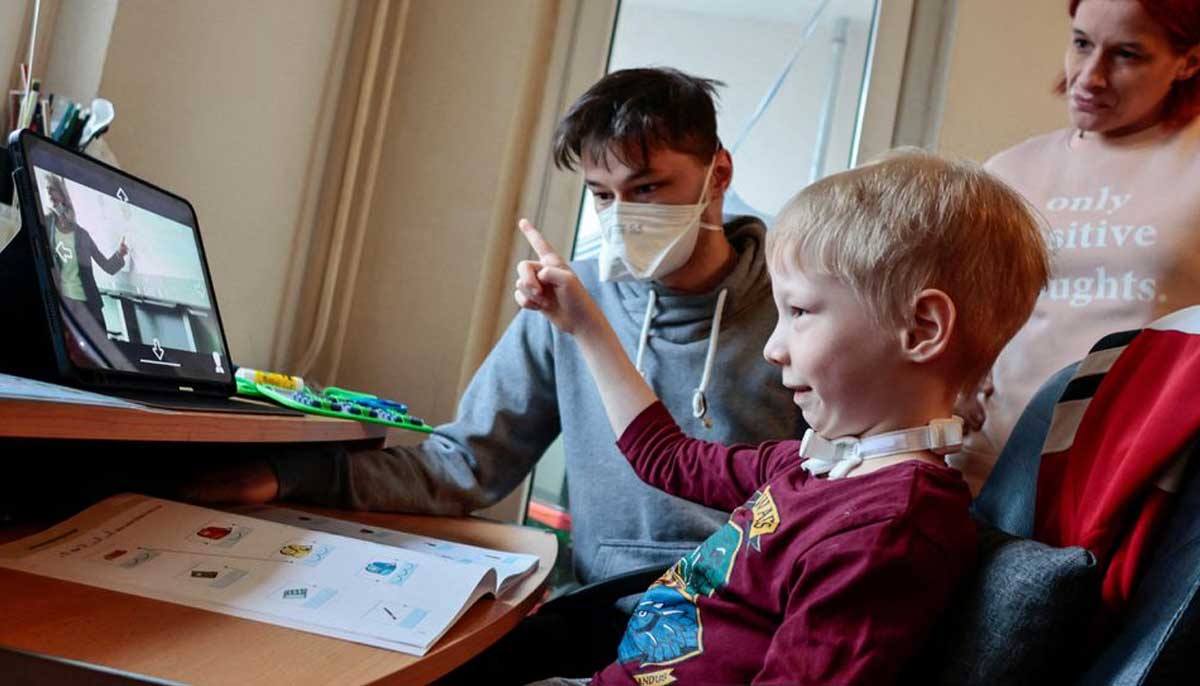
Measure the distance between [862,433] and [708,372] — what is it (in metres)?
0.51

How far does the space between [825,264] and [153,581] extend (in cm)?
68

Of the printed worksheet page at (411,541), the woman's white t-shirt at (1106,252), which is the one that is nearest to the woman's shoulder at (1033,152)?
the woman's white t-shirt at (1106,252)

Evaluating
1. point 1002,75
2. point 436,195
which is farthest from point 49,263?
point 1002,75

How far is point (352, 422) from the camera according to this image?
1.32 m

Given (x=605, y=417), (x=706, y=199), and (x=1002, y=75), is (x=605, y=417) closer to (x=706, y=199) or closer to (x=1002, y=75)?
(x=706, y=199)

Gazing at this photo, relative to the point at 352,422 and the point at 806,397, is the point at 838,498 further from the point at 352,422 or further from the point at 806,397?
the point at 352,422

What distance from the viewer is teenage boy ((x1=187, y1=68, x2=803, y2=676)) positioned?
144 centimetres

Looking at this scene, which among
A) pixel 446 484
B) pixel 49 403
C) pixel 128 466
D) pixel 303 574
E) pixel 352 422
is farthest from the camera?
pixel 446 484

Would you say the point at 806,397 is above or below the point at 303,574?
above

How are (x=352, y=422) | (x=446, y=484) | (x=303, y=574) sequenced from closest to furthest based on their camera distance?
(x=303, y=574) < (x=352, y=422) < (x=446, y=484)

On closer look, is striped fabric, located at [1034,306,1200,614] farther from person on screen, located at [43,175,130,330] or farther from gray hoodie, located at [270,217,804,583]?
person on screen, located at [43,175,130,330]

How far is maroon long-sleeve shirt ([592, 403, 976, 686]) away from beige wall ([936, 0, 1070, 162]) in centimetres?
132

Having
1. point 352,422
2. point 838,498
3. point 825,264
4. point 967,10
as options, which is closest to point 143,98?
point 352,422

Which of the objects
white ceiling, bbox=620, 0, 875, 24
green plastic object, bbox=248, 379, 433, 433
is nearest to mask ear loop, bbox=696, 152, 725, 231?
green plastic object, bbox=248, 379, 433, 433
